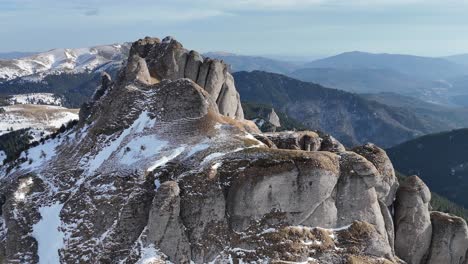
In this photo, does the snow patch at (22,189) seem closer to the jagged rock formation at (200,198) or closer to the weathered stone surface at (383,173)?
the jagged rock formation at (200,198)

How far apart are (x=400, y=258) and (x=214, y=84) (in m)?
57.0

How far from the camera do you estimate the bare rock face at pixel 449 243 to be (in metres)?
69.6

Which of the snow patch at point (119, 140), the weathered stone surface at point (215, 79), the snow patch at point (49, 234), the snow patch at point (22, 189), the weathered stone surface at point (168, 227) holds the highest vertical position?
the weathered stone surface at point (215, 79)

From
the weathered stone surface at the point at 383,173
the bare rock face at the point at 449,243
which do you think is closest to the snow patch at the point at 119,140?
the weathered stone surface at the point at 383,173

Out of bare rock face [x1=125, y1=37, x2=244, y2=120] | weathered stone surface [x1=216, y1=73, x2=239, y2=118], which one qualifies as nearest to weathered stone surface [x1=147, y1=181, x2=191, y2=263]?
bare rock face [x1=125, y1=37, x2=244, y2=120]

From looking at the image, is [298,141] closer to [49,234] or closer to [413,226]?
[413,226]

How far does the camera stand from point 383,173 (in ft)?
226

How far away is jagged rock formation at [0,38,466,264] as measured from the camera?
197 ft

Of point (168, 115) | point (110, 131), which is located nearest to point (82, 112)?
point (110, 131)

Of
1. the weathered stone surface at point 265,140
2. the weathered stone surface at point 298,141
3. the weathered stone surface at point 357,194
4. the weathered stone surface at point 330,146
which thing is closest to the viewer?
the weathered stone surface at point 357,194

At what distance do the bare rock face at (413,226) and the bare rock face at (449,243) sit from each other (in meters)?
1.06

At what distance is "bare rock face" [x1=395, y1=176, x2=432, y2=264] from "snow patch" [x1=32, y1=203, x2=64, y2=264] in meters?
50.1

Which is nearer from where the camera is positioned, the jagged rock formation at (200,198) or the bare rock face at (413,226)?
the jagged rock formation at (200,198)

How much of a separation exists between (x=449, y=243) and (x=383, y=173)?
Answer: 48.7ft
